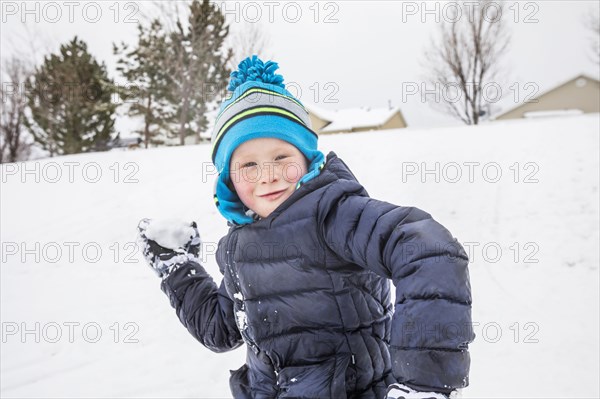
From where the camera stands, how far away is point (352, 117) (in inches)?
1319

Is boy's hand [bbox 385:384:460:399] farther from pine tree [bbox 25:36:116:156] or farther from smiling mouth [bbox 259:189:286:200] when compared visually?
pine tree [bbox 25:36:116:156]

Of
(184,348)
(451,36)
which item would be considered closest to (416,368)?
(184,348)

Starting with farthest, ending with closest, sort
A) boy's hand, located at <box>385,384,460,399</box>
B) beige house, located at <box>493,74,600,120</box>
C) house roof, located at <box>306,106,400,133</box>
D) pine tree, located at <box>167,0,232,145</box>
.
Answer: house roof, located at <box>306,106,400,133</box>
beige house, located at <box>493,74,600,120</box>
pine tree, located at <box>167,0,232,145</box>
boy's hand, located at <box>385,384,460,399</box>

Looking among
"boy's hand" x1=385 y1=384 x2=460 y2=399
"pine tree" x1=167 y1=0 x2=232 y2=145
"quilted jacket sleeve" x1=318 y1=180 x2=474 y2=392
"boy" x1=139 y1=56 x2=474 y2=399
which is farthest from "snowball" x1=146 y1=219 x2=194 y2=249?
"pine tree" x1=167 y1=0 x2=232 y2=145

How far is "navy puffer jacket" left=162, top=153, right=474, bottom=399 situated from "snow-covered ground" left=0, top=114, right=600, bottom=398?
219cm

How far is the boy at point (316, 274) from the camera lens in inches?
32.2

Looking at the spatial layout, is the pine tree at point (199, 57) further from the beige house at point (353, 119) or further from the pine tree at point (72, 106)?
the beige house at point (353, 119)

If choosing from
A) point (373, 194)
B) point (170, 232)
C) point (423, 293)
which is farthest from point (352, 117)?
point (423, 293)

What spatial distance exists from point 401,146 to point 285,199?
8268 millimetres

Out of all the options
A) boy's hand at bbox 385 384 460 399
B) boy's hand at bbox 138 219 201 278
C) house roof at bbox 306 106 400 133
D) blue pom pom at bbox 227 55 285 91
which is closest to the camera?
boy's hand at bbox 385 384 460 399

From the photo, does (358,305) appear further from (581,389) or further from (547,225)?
(547,225)

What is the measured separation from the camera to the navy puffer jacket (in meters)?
0.81

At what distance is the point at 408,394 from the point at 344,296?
378 mm

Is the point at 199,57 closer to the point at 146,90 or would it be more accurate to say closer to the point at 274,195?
the point at 146,90
